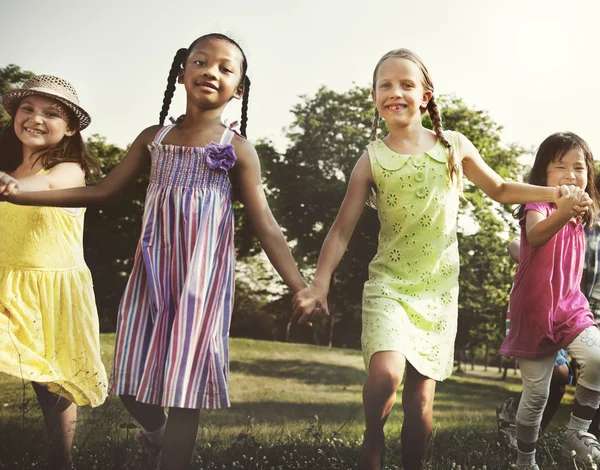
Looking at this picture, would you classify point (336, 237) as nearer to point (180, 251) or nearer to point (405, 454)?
point (180, 251)

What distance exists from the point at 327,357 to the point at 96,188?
468cm

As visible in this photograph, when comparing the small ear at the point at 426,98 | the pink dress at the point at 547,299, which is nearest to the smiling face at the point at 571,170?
the pink dress at the point at 547,299

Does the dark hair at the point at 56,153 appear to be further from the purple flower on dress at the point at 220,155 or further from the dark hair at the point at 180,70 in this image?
the purple flower on dress at the point at 220,155

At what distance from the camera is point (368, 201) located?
3334mm

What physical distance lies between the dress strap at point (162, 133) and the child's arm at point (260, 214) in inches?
11.7

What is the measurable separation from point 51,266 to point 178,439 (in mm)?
1277

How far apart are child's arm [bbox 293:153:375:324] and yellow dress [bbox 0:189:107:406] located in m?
1.27

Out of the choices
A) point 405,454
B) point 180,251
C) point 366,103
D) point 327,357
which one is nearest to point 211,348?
point 180,251

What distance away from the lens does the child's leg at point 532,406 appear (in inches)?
146

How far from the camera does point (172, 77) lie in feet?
10.8

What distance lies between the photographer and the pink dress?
3709 millimetres

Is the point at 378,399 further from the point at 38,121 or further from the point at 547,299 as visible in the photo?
the point at 38,121

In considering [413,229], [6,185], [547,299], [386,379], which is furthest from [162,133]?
[547,299]

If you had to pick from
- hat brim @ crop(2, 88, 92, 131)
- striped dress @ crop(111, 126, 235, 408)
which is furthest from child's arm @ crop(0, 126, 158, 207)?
hat brim @ crop(2, 88, 92, 131)
